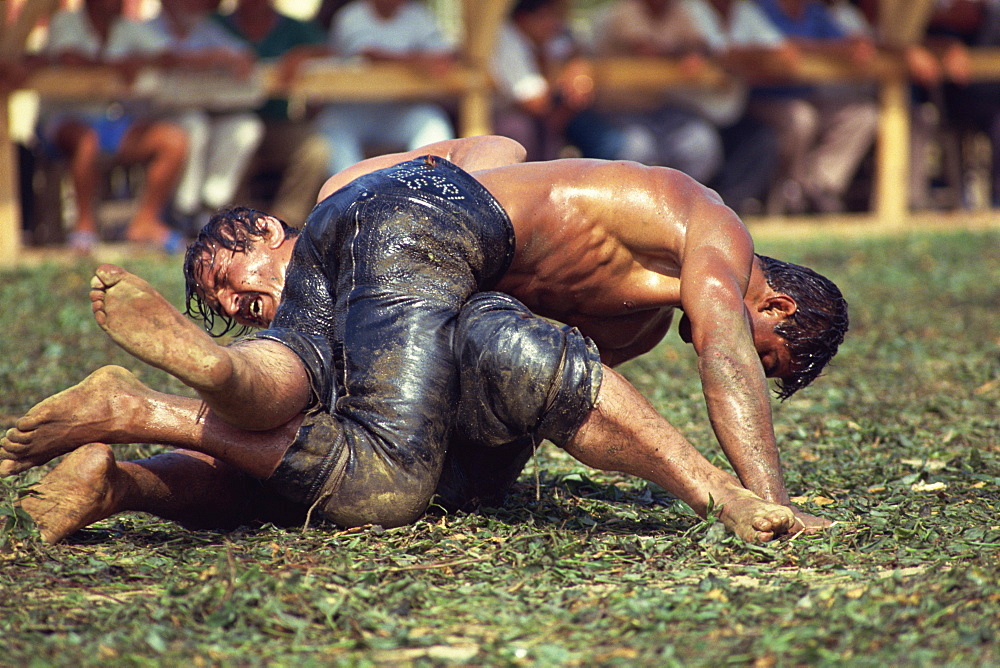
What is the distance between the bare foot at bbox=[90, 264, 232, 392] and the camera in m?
2.64

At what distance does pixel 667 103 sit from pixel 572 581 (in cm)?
776

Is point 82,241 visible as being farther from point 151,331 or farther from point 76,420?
point 151,331

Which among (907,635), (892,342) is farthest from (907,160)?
(907,635)

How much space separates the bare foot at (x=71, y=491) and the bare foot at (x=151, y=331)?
12.9 inches

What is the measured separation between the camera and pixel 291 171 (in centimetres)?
910

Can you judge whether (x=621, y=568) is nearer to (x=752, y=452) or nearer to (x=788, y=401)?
(x=752, y=452)

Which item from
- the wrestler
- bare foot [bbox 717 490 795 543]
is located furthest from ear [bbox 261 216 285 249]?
bare foot [bbox 717 490 795 543]

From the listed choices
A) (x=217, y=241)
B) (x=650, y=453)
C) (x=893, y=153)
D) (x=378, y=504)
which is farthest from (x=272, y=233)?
(x=893, y=153)

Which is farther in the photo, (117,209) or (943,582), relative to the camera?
(117,209)

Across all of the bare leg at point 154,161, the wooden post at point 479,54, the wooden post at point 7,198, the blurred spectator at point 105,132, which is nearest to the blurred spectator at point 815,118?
the wooden post at point 479,54

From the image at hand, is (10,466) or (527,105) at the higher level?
(527,105)

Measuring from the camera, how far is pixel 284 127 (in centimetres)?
911

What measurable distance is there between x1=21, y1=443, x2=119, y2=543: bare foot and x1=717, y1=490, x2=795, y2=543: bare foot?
1453 millimetres

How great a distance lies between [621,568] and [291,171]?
6807 millimetres
